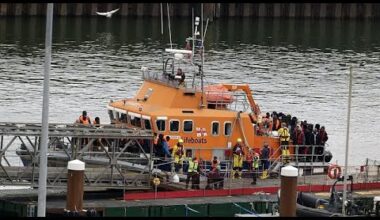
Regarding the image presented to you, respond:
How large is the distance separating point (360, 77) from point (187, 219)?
4829cm

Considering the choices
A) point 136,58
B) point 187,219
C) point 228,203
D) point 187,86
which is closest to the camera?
point 187,219

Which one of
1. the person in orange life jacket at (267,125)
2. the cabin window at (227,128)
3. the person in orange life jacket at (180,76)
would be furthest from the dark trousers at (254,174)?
the person in orange life jacket at (180,76)

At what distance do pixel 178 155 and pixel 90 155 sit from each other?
2.57m

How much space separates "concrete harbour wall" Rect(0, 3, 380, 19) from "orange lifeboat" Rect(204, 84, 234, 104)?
64544 mm

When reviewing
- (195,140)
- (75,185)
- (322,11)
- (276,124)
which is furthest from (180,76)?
(322,11)

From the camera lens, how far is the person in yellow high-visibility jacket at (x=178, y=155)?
136ft

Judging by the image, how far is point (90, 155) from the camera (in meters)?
41.1

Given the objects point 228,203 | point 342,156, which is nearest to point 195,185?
point 228,203

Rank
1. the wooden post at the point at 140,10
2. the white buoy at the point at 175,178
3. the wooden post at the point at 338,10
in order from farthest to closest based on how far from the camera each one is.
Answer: the wooden post at the point at 338,10 → the wooden post at the point at 140,10 → the white buoy at the point at 175,178

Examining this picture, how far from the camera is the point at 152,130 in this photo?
42531 mm

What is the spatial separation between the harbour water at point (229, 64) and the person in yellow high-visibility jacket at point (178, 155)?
15624mm

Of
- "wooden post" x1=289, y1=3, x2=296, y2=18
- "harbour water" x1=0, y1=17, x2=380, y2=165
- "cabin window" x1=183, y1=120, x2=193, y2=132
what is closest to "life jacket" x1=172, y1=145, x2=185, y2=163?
"cabin window" x1=183, y1=120, x2=193, y2=132

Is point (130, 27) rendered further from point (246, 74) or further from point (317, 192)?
point (317, 192)

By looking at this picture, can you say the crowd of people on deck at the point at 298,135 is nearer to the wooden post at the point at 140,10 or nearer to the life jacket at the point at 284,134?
the life jacket at the point at 284,134
